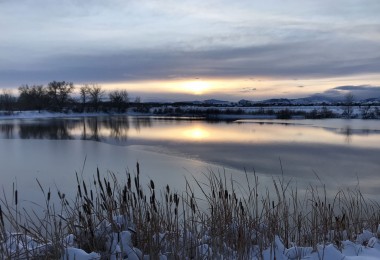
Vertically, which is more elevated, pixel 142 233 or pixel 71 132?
pixel 142 233

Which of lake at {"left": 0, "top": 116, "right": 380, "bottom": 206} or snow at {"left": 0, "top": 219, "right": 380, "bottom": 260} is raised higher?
snow at {"left": 0, "top": 219, "right": 380, "bottom": 260}

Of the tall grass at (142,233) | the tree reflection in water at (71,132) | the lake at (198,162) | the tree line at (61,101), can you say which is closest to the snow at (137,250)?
the tall grass at (142,233)

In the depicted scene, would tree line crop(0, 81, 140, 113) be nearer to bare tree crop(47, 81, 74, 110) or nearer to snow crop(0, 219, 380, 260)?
bare tree crop(47, 81, 74, 110)

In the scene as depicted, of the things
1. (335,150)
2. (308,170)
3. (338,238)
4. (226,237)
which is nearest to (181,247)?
(226,237)

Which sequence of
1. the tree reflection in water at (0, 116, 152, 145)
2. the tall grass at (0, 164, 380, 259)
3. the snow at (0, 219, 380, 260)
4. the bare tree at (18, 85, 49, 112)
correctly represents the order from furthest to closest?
the bare tree at (18, 85, 49, 112) < the tree reflection in water at (0, 116, 152, 145) < the tall grass at (0, 164, 380, 259) < the snow at (0, 219, 380, 260)

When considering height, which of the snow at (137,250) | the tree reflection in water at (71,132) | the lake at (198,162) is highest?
the snow at (137,250)

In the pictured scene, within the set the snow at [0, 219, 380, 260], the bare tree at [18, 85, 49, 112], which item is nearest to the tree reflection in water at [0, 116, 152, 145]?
the snow at [0, 219, 380, 260]

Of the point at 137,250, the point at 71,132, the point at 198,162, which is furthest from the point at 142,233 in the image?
the point at 71,132

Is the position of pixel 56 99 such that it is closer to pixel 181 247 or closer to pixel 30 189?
pixel 30 189

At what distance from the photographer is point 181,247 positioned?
10.6ft

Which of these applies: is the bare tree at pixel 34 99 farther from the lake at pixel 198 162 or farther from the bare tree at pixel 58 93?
the lake at pixel 198 162

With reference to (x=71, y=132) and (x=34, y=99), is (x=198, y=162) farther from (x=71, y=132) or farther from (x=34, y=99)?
(x=34, y=99)

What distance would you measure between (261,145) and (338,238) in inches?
504

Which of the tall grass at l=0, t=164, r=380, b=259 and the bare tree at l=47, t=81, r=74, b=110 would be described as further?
the bare tree at l=47, t=81, r=74, b=110
